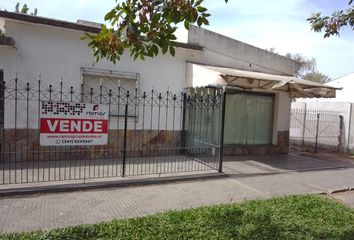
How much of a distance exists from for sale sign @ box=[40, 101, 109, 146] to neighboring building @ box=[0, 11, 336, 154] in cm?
116

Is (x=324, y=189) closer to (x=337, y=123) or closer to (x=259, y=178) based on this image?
(x=259, y=178)

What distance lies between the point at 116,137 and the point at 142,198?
3931 mm

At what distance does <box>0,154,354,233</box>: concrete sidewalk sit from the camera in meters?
4.93

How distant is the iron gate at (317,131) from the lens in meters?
14.6

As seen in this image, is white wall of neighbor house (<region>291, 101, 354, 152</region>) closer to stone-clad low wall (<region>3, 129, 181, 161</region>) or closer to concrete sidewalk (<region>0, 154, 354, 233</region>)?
concrete sidewalk (<region>0, 154, 354, 233</region>)

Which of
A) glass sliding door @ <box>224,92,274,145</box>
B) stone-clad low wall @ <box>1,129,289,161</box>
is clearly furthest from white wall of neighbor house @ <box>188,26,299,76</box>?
stone-clad low wall @ <box>1,129,289,161</box>

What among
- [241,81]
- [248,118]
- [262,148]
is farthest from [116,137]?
[262,148]

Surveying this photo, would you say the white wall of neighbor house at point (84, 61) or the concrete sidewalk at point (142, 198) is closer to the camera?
the concrete sidewalk at point (142, 198)

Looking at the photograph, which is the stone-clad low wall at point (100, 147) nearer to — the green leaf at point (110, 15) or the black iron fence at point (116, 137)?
the black iron fence at point (116, 137)

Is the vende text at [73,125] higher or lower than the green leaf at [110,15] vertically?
lower

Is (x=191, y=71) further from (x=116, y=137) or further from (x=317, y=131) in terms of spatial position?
(x=317, y=131)

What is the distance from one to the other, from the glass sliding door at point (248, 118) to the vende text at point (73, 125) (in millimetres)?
5685

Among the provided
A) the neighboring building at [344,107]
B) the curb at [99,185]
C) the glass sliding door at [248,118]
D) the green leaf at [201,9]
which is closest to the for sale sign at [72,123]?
the curb at [99,185]

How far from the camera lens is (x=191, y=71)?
411 inches
